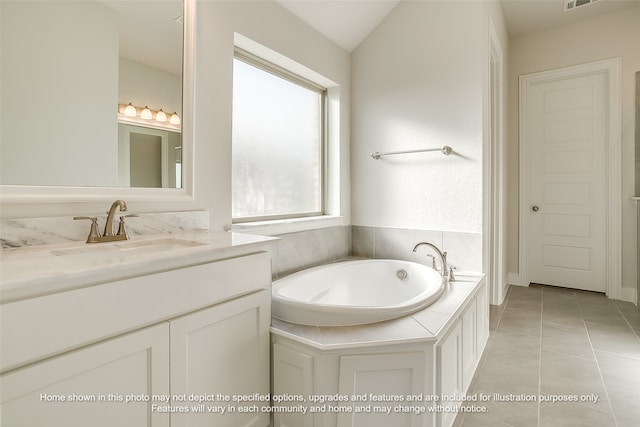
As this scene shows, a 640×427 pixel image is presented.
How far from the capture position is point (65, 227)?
1.23 meters

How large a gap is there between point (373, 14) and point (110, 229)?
2.52 metres

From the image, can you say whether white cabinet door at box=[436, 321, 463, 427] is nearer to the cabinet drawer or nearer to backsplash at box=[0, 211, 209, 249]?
the cabinet drawer

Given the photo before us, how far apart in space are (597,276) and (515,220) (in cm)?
94

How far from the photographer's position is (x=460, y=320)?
1.64 m

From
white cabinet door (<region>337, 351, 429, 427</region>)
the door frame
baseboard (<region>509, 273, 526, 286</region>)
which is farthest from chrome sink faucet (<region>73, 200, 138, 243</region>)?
the door frame

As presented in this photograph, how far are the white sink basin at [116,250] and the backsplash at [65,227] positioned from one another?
0.13 m

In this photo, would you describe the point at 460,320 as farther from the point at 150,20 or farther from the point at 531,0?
the point at 531,0

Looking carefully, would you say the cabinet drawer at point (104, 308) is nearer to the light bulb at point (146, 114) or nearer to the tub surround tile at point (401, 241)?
the light bulb at point (146, 114)

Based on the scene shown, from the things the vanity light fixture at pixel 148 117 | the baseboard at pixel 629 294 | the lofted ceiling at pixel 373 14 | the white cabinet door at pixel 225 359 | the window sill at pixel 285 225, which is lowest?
the baseboard at pixel 629 294

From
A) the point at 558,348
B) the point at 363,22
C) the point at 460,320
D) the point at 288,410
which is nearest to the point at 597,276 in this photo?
the point at 558,348

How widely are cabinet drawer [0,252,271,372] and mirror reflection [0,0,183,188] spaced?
2.13 feet

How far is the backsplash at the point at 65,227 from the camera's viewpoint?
111cm

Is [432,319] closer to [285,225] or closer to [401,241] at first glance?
[285,225]

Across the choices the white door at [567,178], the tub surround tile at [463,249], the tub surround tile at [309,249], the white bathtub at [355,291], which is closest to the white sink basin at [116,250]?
the white bathtub at [355,291]
